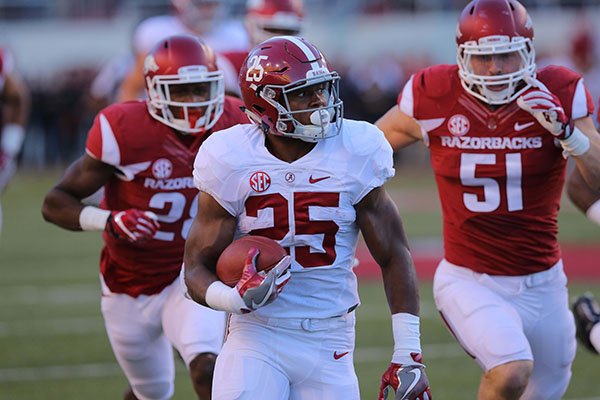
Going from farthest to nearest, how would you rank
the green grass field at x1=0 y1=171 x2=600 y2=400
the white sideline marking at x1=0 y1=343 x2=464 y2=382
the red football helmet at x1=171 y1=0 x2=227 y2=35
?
the red football helmet at x1=171 y1=0 x2=227 y2=35
the white sideline marking at x1=0 y1=343 x2=464 y2=382
the green grass field at x1=0 y1=171 x2=600 y2=400

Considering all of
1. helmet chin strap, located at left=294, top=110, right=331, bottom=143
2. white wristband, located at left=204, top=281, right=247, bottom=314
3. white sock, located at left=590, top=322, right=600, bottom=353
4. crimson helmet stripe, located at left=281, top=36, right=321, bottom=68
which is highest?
crimson helmet stripe, located at left=281, top=36, right=321, bottom=68

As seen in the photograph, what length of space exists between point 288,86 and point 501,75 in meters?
1.20

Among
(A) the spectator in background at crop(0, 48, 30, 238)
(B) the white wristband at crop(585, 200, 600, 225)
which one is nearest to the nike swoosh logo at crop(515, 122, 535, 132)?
(B) the white wristband at crop(585, 200, 600, 225)

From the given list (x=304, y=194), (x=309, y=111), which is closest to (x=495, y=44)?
(x=309, y=111)

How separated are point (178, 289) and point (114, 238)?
1.21ft

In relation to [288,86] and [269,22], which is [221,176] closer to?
[288,86]

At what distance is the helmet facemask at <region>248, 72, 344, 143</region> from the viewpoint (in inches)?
150

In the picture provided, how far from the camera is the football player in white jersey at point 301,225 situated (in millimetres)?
3832

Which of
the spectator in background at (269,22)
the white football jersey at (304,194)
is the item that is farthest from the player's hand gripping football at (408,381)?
the spectator in background at (269,22)

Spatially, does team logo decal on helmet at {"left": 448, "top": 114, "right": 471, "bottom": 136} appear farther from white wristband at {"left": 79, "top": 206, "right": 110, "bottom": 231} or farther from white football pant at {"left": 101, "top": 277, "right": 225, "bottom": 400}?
white wristband at {"left": 79, "top": 206, "right": 110, "bottom": 231}

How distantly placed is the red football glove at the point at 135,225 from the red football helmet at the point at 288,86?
3.02 feet

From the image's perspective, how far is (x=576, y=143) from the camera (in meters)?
4.54

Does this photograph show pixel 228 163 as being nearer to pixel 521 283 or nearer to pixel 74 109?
pixel 521 283

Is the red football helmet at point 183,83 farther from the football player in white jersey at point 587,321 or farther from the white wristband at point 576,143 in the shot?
the football player in white jersey at point 587,321
